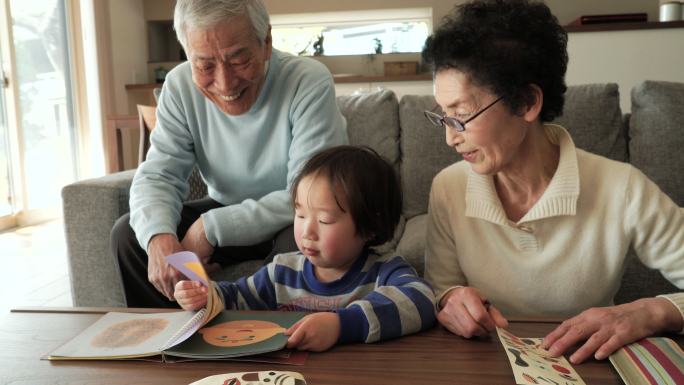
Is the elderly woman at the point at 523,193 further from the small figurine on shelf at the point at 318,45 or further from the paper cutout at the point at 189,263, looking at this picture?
the small figurine on shelf at the point at 318,45

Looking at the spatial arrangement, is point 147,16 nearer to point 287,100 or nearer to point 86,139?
point 86,139

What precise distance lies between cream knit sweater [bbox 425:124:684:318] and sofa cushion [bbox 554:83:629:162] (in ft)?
2.67

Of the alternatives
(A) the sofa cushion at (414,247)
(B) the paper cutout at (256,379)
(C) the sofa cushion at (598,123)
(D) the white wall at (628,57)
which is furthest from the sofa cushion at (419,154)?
(D) the white wall at (628,57)

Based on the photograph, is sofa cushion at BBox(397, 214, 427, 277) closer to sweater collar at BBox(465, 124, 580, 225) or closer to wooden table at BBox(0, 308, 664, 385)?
sweater collar at BBox(465, 124, 580, 225)

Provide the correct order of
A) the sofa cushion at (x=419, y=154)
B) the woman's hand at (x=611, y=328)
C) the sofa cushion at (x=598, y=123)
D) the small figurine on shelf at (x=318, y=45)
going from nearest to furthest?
the woman's hand at (x=611, y=328) < the sofa cushion at (x=598, y=123) < the sofa cushion at (x=419, y=154) < the small figurine on shelf at (x=318, y=45)

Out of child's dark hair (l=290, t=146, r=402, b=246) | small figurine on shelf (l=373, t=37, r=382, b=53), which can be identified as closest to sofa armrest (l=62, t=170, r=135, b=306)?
child's dark hair (l=290, t=146, r=402, b=246)

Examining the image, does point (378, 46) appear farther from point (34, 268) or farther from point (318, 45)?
point (34, 268)

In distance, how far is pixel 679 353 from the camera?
0.88 meters

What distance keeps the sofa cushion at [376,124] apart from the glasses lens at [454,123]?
106cm

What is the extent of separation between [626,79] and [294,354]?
3072 millimetres

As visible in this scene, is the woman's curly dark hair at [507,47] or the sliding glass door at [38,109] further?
the sliding glass door at [38,109]

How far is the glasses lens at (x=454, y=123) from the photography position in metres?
1.18

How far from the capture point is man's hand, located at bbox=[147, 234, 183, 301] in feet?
4.79

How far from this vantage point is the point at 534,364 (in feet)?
2.83
